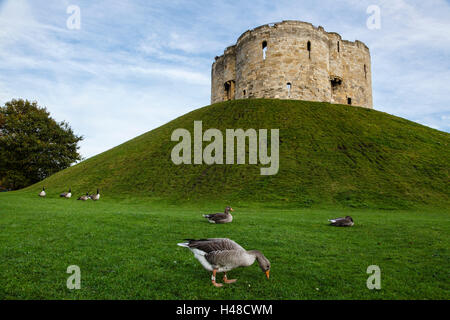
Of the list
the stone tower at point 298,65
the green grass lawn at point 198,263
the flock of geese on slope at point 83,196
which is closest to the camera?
the green grass lawn at point 198,263

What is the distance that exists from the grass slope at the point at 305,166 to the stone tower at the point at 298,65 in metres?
6.42

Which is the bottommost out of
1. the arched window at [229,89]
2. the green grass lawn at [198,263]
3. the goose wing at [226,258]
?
the green grass lawn at [198,263]

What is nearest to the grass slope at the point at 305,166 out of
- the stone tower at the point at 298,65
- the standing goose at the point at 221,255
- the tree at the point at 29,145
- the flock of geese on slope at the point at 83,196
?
the flock of geese on slope at the point at 83,196

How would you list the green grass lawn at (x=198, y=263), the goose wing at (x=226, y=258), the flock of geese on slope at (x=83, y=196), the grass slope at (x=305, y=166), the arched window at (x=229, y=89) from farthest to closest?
the arched window at (x=229, y=89)
the flock of geese on slope at (x=83, y=196)
the grass slope at (x=305, y=166)
the green grass lawn at (x=198, y=263)
the goose wing at (x=226, y=258)

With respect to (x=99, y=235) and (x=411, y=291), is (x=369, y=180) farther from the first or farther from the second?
(x=99, y=235)

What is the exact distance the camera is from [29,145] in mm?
51406

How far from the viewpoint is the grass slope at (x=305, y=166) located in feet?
84.4

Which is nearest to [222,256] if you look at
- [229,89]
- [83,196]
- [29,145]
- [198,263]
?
[198,263]

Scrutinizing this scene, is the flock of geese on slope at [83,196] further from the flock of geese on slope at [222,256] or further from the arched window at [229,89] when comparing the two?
the arched window at [229,89]

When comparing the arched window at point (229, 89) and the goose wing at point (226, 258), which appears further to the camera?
the arched window at point (229, 89)

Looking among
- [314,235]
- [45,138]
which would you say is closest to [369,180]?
[314,235]

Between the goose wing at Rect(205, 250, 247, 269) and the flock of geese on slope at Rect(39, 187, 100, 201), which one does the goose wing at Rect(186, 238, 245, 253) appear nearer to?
the goose wing at Rect(205, 250, 247, 269)
